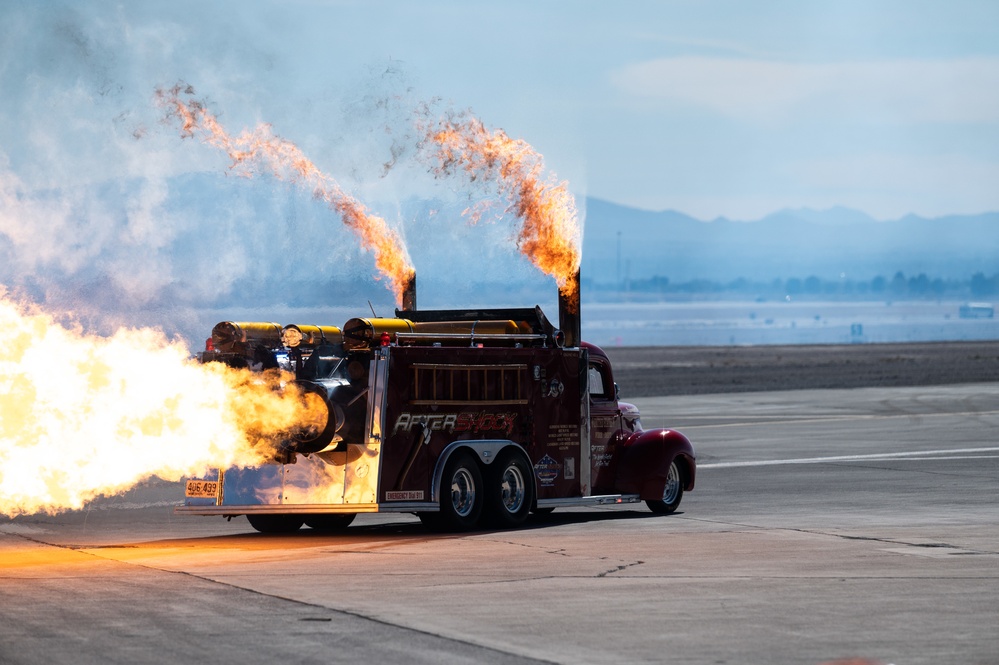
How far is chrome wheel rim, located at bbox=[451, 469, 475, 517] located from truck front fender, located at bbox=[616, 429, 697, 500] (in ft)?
10.4

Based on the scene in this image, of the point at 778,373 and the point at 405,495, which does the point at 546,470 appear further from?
the point at 778,373

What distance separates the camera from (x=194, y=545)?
59.9 ft

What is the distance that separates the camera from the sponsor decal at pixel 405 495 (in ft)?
59.8

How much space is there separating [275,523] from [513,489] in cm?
305

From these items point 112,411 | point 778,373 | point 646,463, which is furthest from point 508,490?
point 778,373

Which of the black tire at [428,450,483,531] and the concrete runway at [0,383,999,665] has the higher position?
the black tire at [428,450,483,531]

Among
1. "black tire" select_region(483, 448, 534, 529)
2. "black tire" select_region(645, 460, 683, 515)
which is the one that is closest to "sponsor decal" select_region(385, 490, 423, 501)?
"black tire" select_region(483, 448, 534, 529)

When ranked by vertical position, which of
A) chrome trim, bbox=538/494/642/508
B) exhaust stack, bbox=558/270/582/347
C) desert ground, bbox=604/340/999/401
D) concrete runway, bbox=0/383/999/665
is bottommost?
concrete runway, bbox=0/383/999/665

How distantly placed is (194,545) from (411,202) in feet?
21.8

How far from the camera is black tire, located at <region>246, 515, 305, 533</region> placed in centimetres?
2019

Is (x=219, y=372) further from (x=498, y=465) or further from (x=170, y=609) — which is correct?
(x=170, y=609)

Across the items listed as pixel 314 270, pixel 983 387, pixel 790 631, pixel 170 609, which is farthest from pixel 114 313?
pixel 983 387

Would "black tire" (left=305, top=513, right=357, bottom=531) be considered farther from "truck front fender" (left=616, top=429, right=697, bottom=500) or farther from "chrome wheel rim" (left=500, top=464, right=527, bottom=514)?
"truck front fender" (left=616, top=429, right=697, bottom=500)

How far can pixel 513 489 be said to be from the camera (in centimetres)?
1980
